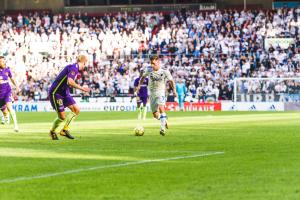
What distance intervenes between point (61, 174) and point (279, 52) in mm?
50648

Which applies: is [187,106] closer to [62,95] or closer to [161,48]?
[161,48]

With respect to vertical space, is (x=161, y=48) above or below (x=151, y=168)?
above

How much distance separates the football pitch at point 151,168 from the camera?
1254cm

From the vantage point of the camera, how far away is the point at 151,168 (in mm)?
16234

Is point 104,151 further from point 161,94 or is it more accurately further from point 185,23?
point 185,23

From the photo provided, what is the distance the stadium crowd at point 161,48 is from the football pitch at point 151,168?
37.5m

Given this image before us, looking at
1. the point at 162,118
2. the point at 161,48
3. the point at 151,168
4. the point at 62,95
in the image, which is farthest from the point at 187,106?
the point at 151,168

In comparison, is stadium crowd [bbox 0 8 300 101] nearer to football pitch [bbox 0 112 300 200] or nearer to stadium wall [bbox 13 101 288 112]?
stadium wall [bbox 13 101 288 112]

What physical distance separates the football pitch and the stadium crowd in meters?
37.5

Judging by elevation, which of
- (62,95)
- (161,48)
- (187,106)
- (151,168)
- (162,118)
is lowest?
(187,106)

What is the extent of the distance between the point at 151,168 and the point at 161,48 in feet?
169

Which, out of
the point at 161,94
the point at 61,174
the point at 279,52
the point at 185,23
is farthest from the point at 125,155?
the point at 185,23

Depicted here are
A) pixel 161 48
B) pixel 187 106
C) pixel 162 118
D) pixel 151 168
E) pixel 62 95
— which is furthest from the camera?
pixel 161 48

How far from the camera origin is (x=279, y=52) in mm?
64375
